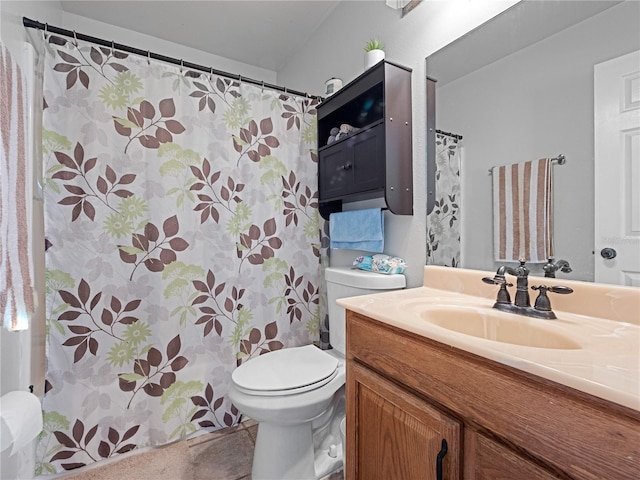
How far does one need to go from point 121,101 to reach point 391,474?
175cm

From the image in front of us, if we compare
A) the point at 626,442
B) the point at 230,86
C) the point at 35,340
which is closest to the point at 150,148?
the point at 230,86

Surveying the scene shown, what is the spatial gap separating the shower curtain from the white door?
1.32 meters

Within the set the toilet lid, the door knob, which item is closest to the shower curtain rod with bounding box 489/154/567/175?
the door knob

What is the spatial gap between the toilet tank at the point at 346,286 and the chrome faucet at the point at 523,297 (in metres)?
0.45

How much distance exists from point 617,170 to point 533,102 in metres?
0.32

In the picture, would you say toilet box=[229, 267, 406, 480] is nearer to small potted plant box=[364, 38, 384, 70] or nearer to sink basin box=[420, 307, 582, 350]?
sink basin box=[420, 307, 582, 350]

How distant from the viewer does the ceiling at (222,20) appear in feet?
6.19

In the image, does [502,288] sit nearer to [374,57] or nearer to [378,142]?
[378,142]

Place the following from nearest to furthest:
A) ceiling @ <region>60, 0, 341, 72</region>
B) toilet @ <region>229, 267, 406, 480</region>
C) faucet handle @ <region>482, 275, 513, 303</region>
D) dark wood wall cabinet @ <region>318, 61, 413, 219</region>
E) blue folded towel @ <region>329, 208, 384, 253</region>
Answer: faucet handle @ <region>482, 275, 513, 303</region>
toilet @ <region>229, 267, 406, 480</region>
dark wood wall cabinet @ <region>318, 61, 413, 219</region>
blue folded towel @ <region>329, 208, 384, 253</region>
ceiling @ <region>60, 0, 341, 72</region>

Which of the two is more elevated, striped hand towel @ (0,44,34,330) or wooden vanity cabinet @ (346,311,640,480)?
Result: striped hand towel @ (0,44,34,330)

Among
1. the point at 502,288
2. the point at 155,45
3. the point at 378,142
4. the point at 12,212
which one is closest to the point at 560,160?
the point at 502,288

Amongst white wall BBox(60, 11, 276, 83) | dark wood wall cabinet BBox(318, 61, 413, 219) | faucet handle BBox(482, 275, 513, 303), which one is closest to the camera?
faucet handle BBox(482, 275, 513, 303)

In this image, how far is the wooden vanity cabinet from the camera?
0.45 meters

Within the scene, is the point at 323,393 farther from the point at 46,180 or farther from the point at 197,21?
the point at 197,21
